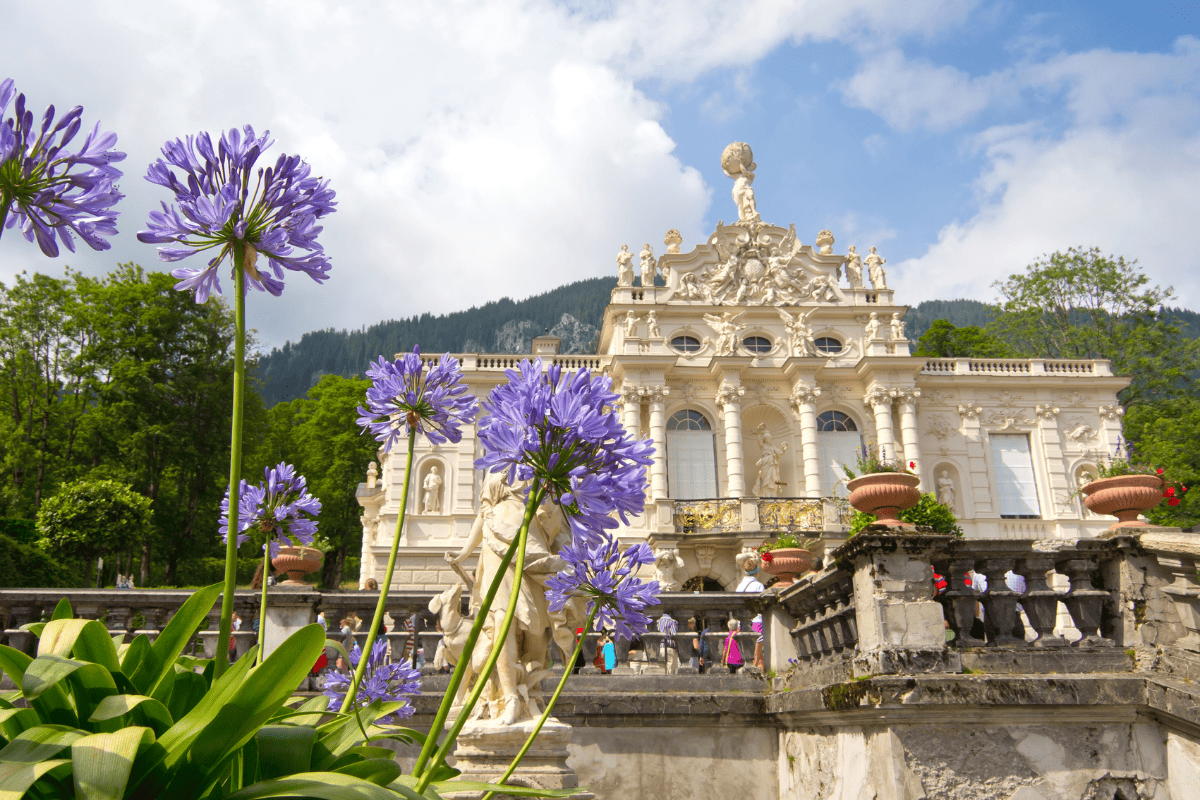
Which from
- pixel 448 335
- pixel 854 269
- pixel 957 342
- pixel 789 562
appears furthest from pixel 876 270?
pixel 448 335

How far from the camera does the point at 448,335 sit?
477 ft

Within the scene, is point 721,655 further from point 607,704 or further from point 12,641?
point 12,641

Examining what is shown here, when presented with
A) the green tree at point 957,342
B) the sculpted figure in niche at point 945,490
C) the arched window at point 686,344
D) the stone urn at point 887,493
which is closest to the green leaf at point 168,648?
the stone urn at point 887,493

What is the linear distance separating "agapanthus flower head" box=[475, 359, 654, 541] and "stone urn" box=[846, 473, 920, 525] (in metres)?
4.32

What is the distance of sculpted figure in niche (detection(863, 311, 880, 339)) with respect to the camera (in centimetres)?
2841

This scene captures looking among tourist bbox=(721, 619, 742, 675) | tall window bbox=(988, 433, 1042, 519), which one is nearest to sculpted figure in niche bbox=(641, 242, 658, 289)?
tall window bbox=(988, 433, 1042, 519)

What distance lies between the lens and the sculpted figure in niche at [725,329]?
27.7 meters

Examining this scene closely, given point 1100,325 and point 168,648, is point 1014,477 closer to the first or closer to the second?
point 1100,325

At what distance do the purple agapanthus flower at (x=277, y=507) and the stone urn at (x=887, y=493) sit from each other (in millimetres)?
4022

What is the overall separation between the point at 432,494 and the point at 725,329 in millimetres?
11281

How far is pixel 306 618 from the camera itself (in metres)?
6.65

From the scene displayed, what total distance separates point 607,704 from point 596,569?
4.29 meters

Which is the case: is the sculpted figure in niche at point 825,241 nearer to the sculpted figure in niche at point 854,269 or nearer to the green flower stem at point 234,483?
the sculpted figure in niche at point 854,269

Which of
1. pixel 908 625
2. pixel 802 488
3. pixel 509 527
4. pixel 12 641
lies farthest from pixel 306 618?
pixel 802 488
